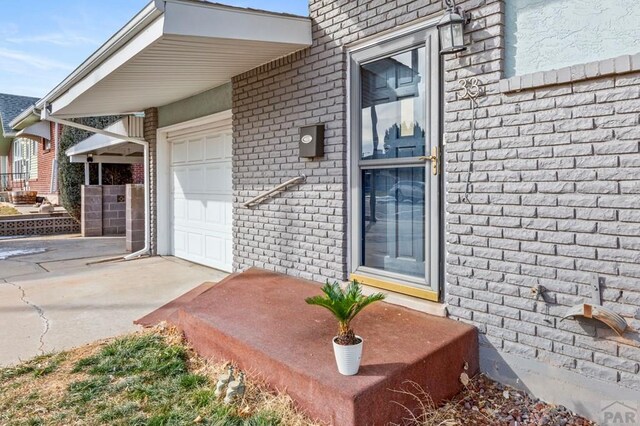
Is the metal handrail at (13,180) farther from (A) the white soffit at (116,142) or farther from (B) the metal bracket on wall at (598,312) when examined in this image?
(B) the metal bracket on wall at (598,312)

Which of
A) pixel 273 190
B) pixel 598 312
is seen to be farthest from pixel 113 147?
pixel 598 312

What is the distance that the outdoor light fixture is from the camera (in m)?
2.92

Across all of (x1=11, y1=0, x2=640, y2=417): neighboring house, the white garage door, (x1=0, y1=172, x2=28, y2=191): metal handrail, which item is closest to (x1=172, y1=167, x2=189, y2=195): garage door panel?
the white garage door

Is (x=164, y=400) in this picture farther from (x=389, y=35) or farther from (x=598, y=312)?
(x=389, y=35)

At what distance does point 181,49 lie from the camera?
404 centimetres

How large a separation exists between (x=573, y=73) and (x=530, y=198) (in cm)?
77

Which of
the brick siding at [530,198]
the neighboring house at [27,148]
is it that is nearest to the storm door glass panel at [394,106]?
the brick siding at [530,198]

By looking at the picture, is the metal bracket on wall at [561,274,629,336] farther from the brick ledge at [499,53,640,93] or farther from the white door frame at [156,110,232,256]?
the white door frame at [156,110,232,256]


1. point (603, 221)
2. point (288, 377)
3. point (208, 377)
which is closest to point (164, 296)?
point (208, 377)

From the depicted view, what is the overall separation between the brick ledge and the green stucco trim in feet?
13.0

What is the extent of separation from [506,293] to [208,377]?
2.11 m

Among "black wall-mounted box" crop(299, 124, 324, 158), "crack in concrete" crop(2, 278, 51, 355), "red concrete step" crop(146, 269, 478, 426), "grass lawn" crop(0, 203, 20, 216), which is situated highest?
"black wall-mounted box" crop(299, 124, 324, 158)

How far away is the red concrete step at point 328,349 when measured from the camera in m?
2.23

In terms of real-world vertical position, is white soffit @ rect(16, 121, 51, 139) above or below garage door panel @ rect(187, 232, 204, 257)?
above
